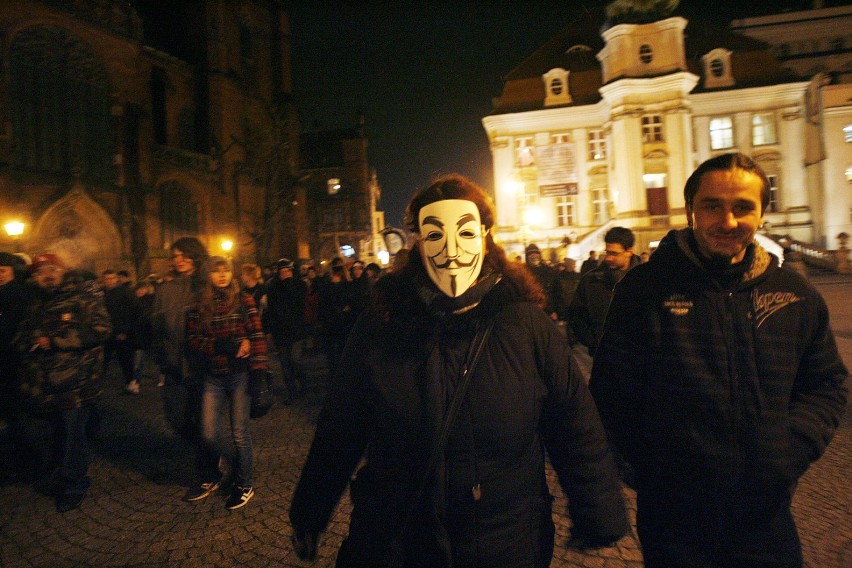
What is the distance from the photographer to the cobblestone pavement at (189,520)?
3.62 m

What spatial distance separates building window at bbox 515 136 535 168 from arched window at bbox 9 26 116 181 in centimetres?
2297

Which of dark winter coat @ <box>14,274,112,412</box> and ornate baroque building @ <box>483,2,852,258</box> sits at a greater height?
ornate baroque building @ <box>483,2,852,258</box>

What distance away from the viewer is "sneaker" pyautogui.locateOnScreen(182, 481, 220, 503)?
15.0 ft

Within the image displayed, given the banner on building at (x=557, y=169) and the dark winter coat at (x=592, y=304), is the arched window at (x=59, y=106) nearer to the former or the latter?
the banner on building at (x=557, y=169)

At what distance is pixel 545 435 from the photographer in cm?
214

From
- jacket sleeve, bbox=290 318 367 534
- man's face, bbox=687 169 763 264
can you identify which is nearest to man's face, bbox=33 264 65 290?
jacket sleeve, bbox=290 318 367 534

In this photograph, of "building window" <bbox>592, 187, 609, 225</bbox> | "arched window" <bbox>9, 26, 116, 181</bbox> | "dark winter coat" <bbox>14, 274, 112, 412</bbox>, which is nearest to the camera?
"dark winter coat" <bbox>14, 274, 112, 412</bbox>

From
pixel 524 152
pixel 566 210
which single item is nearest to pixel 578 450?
pixel 524 152

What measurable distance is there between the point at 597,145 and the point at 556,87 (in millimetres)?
4642

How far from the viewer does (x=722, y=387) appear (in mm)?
2027

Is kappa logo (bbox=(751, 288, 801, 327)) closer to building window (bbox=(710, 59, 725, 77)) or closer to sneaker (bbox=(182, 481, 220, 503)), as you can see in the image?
sneaker (bbox=(182, 481, 220, 503))

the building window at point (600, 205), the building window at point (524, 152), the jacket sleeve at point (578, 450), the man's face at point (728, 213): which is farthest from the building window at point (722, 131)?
the jacket sleeve at point (578, 450)

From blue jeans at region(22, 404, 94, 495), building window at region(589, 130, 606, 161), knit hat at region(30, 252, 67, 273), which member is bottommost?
blue jeans at region(22, 404, 94, 495)

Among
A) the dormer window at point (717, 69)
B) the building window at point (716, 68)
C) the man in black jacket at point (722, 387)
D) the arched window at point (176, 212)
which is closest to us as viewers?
the man in black jacket at point (722, 387)
